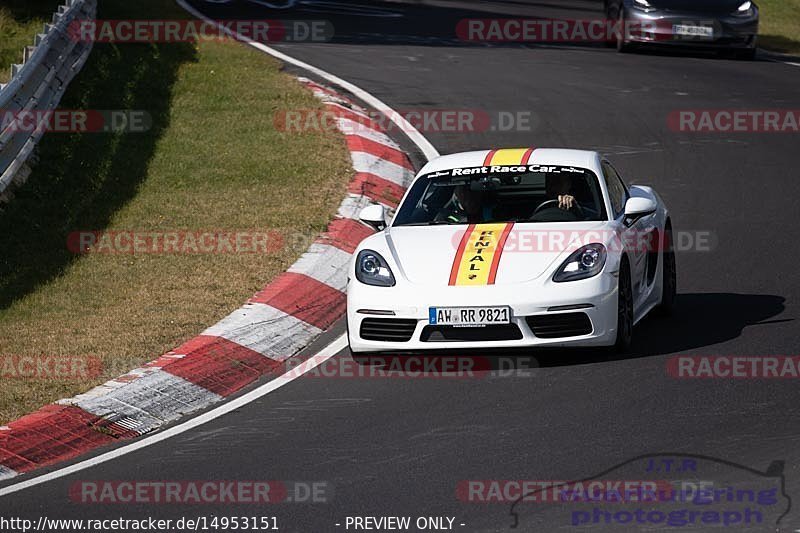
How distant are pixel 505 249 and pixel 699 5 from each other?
14231 millimetres

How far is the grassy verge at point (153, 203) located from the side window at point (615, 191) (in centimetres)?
257

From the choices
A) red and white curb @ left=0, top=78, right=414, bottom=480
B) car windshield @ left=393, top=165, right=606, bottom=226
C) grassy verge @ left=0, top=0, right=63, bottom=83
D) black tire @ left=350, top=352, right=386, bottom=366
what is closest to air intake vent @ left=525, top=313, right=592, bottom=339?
black tire @ left=350, top=352, right=386, bottom=366

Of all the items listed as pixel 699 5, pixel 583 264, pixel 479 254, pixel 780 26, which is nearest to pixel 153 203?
pixel 479 254

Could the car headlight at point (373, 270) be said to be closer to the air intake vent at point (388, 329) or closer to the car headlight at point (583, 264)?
the air intake vent at point (388, 329)

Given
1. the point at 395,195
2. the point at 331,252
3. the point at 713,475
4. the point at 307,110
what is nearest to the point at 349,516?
the point at 713,475

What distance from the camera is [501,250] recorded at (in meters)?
9.03

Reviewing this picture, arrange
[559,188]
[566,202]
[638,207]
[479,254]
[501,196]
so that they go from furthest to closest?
[501,196]
[559,188]
[566,202]
[638,207]
[479,254]

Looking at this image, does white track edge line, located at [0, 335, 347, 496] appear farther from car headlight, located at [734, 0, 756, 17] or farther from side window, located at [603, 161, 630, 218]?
car headlight, located at [734, 0, 756, 17]

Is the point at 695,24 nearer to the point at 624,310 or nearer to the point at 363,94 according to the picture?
the point at 363,94

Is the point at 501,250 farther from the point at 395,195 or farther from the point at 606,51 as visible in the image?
the point at 606,51

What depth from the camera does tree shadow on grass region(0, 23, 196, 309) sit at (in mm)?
11633

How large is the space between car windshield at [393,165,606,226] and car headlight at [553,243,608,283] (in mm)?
703

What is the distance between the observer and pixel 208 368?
891 centimetres

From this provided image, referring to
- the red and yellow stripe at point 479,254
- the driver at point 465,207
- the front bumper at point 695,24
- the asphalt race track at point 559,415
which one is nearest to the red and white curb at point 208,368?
the asphalt race track at point 559,415
